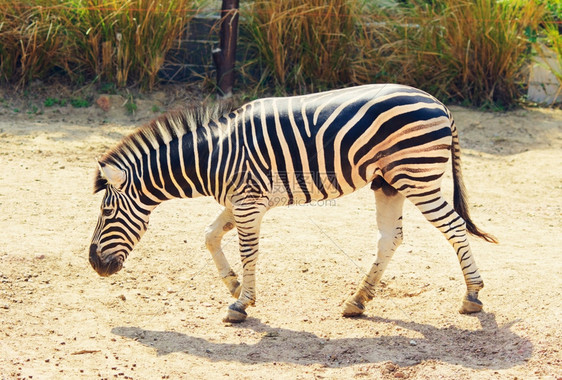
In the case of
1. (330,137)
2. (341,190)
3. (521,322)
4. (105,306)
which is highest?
(330,137)

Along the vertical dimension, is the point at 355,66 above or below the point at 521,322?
above

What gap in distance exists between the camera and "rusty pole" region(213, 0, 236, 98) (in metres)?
10.6

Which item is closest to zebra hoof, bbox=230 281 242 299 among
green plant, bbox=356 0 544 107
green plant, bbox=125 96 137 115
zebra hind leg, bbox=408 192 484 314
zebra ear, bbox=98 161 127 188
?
zebra ear, bbox=98 161 127 188

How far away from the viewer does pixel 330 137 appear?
4.84 metres

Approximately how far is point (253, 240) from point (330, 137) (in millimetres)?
948

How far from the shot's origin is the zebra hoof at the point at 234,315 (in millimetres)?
4984

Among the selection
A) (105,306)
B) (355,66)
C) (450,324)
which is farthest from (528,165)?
(105,306)

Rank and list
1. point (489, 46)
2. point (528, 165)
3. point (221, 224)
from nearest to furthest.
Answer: point (221, 224)
point (528, 165)
point (489, 46)

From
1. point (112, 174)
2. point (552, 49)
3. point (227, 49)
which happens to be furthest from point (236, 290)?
point (552, 49)

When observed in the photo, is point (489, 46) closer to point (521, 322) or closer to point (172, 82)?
point (172, 82)

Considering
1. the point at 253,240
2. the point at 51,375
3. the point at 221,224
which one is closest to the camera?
the point at 51,375

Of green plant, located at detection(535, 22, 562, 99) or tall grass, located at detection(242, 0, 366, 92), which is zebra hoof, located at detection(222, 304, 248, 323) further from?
green plant, located at detection(535, 22, 562, 99)

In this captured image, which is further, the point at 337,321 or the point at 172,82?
the point at 172,82

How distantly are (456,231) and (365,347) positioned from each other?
3.52 ft
